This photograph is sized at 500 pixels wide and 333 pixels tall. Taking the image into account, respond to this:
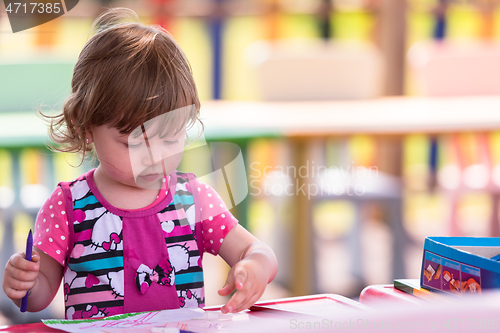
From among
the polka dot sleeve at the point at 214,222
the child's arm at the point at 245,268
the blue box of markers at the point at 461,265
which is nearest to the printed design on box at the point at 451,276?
the blue box of markers at the point at 461,265

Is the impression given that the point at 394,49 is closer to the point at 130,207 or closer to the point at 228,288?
the point at 130,207

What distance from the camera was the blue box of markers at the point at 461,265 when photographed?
1.71ft

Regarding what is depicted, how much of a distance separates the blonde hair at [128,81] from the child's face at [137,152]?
0.5 inches

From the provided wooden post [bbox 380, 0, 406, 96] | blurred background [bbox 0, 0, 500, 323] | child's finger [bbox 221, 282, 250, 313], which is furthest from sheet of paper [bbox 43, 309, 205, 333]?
wooden post [bbox 380, 0, 406, 96]

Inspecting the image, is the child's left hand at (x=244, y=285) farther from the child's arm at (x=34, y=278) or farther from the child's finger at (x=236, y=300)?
the child's arm at (x=34, y=278)

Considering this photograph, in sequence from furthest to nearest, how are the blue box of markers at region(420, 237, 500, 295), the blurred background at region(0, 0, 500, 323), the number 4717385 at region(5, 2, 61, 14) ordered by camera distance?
the number 4717385 at region(5, 2, 61, 14) < the blurred background at region(0, 0, 500, 323) < the blue box of markers at region(420, 237, 500, 295)

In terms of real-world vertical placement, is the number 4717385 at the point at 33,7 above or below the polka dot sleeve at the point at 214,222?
above

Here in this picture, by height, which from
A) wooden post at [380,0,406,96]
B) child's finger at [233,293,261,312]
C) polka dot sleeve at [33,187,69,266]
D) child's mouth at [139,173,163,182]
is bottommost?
child's finger at [233,293,261,312]

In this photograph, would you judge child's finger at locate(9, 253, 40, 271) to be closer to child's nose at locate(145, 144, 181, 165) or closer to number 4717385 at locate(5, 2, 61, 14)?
child's nose at locate(145, 144, 181, 165)

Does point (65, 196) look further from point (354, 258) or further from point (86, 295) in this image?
point (354, 258)

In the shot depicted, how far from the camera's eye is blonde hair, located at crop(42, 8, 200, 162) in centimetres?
66

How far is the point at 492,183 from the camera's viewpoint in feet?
8.44

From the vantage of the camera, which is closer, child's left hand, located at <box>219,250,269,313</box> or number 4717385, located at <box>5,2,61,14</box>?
Result: child's left hand, located at <box>219,250,269,313</box>

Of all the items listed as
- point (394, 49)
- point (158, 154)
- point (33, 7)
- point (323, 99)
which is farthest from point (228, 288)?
point (394, 49)
